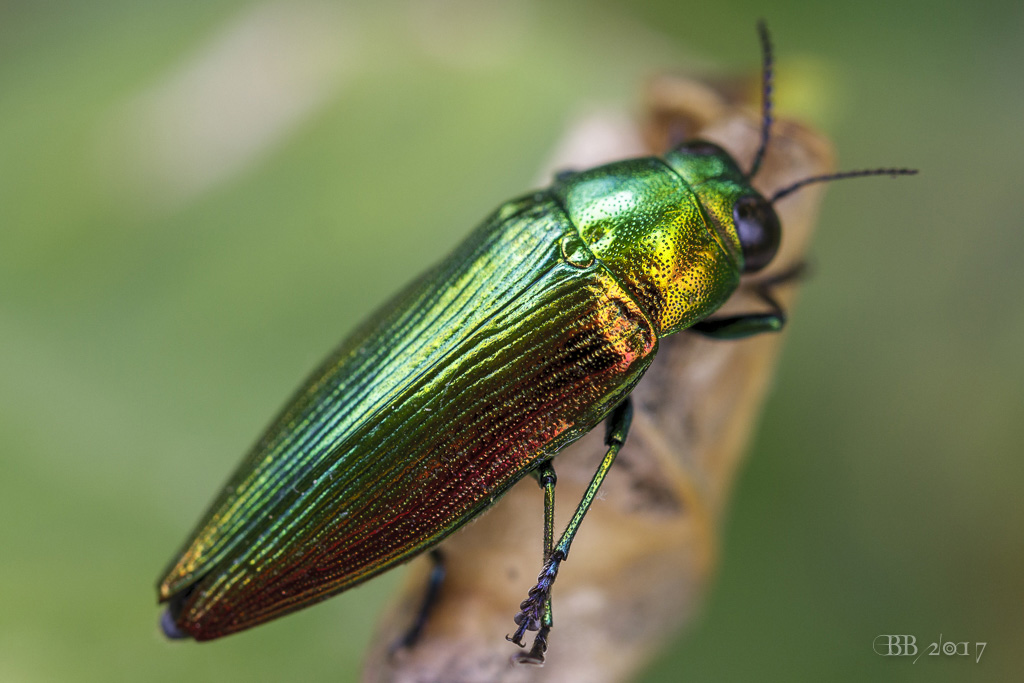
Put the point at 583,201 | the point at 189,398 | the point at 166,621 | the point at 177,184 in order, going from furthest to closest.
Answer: the point at 177,184 < the point at 189,398 < the point at 583,201 < the point at 166,621

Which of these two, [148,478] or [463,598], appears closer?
[463,598]

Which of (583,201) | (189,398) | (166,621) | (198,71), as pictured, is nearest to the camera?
(166,621)

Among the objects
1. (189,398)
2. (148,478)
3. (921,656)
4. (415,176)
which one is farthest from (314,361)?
(921,656)

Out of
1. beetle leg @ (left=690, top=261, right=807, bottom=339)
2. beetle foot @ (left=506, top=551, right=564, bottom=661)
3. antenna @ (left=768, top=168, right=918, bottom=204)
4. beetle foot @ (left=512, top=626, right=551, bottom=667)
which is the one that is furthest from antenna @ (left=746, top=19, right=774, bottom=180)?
beetle foot @ (left=512, top=626, right=551, bottom=667)

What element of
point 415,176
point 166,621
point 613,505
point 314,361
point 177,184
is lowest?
point 613,505

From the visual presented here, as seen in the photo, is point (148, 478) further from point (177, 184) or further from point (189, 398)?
point (177, 184)

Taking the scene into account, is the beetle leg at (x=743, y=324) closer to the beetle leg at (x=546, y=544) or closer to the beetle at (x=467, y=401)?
the beetle at (x=467, y=401)

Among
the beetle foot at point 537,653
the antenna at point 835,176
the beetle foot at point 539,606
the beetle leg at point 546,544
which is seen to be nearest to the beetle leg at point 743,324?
the antenna at point 835,176
